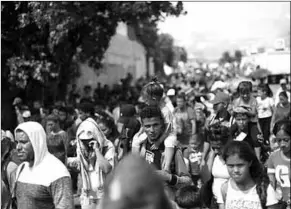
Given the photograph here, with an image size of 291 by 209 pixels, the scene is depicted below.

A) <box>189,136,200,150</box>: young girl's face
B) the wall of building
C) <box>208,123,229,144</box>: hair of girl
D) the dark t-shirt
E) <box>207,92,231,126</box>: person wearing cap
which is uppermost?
the wall of building

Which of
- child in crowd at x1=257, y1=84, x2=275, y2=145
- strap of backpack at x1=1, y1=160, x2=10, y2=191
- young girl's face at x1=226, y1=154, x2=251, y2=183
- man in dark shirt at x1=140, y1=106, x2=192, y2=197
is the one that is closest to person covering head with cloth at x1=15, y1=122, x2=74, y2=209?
man in dark shirt at x1=140, y1=106, x2=192, y2=197

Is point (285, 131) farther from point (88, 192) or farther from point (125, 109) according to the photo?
point (125, 109)

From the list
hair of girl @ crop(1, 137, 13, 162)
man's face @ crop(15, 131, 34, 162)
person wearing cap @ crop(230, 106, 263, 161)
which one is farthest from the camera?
person wearing cap @ crop(230, 106, 263, 161)

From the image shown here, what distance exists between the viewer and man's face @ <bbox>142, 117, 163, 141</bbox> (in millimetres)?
5093

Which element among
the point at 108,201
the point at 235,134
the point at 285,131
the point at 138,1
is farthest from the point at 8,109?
the point at 108,201

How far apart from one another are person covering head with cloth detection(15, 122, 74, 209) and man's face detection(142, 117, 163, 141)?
970 mm

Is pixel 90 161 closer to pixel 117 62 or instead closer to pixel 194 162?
pixel 194 162

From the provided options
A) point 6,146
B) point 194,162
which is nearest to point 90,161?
point 6,146

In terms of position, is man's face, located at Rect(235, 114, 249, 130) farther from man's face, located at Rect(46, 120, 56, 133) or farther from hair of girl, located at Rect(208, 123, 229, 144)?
man's face, located at Rect(46, 120, 56, 133)

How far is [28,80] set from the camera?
16203 millimetres

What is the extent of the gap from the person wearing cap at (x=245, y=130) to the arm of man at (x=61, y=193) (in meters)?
3.55

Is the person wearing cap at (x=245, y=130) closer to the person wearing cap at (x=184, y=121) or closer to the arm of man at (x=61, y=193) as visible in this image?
the person wearing cap at (x=184, y=121)

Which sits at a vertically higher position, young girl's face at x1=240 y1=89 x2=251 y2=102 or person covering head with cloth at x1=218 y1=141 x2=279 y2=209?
young girl's face at x1=240 y1=89 x2=251 y2=102

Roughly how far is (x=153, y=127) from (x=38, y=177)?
3.87 feet
